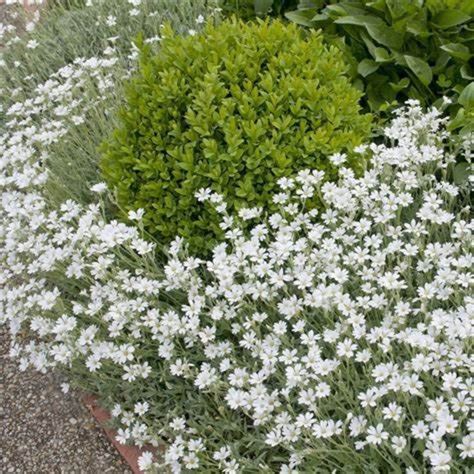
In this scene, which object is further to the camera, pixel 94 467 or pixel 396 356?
pixel 94 467

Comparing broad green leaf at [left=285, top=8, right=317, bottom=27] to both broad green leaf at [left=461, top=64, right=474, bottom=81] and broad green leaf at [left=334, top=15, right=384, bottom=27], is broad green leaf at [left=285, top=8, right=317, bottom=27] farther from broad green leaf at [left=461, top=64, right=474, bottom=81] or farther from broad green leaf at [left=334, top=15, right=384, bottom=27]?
broad green leaf at [left=461, top=64, right=474, bottom=81]

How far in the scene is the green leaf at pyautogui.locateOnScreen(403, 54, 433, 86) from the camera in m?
3.46

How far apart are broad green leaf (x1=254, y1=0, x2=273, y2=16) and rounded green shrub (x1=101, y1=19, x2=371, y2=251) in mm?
1034

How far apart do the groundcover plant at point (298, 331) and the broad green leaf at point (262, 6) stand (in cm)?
130

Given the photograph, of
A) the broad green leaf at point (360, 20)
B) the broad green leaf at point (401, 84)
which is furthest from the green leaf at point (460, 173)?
the broad green leaf at point (360, 20)

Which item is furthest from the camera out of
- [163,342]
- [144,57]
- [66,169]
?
[66,169]

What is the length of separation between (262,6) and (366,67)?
0.91 meters

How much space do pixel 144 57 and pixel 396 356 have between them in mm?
1717

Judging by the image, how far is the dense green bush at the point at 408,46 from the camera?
346cm

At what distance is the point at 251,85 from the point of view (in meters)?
3.00

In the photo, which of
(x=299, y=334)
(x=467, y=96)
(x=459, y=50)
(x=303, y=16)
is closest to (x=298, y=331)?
(x=299, y=334)

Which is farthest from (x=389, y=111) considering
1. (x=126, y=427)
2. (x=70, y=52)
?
(x=70, y=52)

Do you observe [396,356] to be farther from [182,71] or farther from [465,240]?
[182,71]

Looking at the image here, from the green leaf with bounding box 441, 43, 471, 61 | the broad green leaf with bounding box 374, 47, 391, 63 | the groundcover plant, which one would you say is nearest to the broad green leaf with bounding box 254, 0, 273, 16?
the broad green leaf with bounding box 374, 47, 391, 63
